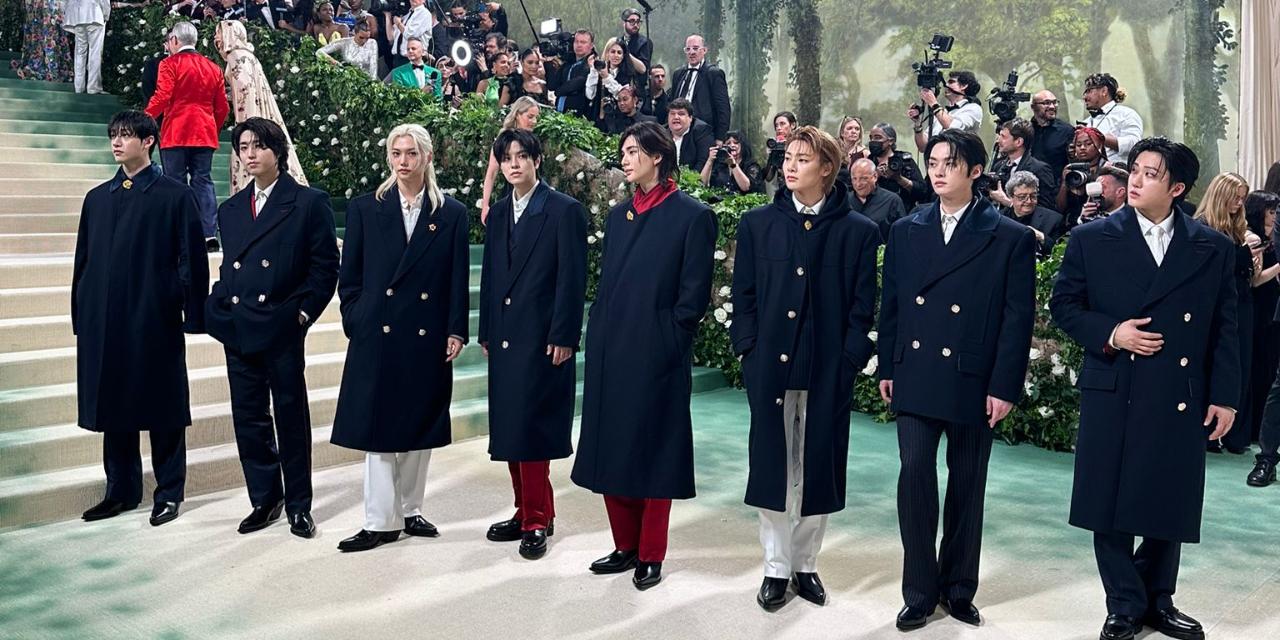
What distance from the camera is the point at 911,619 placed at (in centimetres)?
418

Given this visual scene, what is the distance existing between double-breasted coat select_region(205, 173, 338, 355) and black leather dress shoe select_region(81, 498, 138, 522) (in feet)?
3.17

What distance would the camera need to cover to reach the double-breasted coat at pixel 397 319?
5.00 m

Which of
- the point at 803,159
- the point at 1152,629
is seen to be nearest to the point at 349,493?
the point at 803,159

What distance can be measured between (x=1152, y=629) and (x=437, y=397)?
2819 mm

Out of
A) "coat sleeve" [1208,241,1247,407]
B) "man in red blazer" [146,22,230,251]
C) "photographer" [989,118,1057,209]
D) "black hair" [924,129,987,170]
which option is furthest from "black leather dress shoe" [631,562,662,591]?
"man in red blazer" [146,22,230,251]

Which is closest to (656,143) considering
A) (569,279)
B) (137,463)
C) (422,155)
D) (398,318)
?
(569,279)

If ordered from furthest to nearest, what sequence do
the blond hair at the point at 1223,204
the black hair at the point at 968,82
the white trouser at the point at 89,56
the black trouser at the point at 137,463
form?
the white trouser at the point at 89,56 → the black hair at the point at 968,82 → the blond hair at the point at 1223,204 → the black trouser at the point at 137,463

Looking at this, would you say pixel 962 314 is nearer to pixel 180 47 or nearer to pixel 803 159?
pixel 803 159

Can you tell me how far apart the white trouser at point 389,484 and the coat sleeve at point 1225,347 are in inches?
119

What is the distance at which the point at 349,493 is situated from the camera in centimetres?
600

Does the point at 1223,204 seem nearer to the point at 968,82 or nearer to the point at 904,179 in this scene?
the point at 904,179

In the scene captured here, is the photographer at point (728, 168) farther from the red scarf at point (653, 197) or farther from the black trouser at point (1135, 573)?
the black trouser at point (1135, 573)

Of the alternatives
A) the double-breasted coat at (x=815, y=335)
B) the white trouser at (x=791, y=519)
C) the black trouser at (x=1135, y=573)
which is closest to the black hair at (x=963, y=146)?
the double-breasted coat at (x=815, y=335)

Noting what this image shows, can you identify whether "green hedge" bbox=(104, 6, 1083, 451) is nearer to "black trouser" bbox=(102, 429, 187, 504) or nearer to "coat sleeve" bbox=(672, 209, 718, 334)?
"coat sleeve" bbox=(672, 209, 718, 334)
